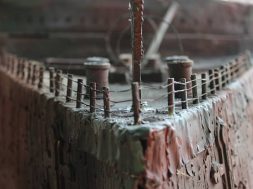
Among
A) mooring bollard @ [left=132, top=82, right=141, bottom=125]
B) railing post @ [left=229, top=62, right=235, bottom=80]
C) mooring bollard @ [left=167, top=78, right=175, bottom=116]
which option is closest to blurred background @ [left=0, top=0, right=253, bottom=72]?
railing post @ [left=229, top=62, right=235, bottom=80]

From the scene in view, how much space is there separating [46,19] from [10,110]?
6.56 meters

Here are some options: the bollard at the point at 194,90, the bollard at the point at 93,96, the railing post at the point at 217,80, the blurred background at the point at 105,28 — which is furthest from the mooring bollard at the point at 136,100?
the blurred background at the point at 105,28

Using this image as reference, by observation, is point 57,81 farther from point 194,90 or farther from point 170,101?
point 170,101

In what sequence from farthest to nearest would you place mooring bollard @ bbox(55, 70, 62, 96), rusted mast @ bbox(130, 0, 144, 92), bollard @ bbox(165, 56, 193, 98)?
mooring bollard @ bbox(55, 70, 62, 96), bollard @ bbox(165, 56, 193, 98), rusted mast @ bbox(130, 0, 144, 92)

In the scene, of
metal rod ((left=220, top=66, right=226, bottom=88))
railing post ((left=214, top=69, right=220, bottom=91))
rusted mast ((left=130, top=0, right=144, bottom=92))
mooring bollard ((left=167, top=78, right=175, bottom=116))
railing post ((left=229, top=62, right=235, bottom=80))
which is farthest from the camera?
railing post ((left=229, top=62, right=235, bottom=80))

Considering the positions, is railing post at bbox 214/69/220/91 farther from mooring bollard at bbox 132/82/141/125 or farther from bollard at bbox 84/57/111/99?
mooring bollard at bbox 132/82/141/125

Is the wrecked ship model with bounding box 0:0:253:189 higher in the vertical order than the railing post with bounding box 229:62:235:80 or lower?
lower

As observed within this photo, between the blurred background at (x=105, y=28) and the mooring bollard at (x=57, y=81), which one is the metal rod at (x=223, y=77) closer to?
the mooring bollard at (x=57, y=81)

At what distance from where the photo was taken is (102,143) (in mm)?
7012

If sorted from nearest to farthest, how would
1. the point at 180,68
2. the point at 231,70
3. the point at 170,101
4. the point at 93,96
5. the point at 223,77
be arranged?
the point at 170,101
the point at 93,96
the point at 180,68
the point at 223,77
the point at 231,70

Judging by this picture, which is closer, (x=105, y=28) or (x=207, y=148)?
(x=207, y=148)

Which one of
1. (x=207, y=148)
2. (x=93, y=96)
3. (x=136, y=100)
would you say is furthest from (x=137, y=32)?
(x=207, y=148)

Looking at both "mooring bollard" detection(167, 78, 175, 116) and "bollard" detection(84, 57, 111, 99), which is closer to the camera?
"mooring bollard" detection(167, 78, 175, 116)

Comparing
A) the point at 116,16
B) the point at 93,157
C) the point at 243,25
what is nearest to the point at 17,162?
the point at 93,157
